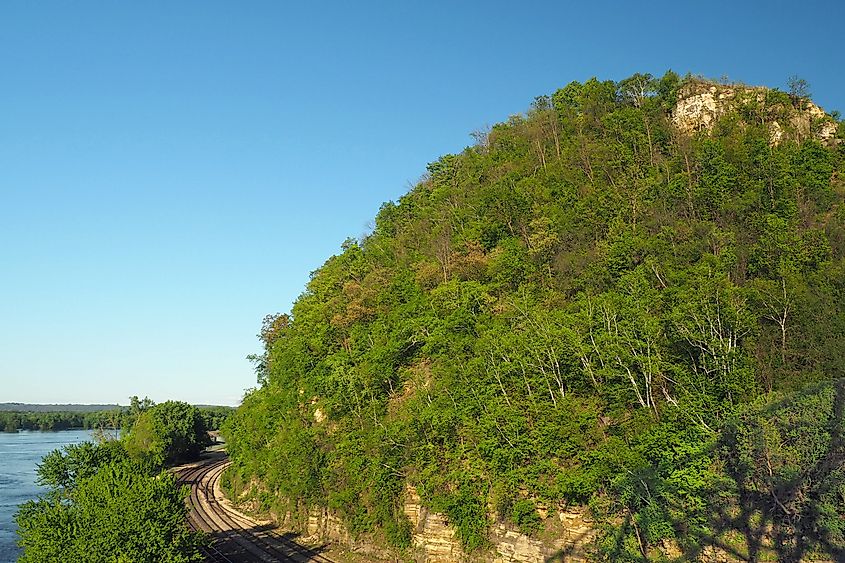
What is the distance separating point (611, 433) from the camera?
1212 inches

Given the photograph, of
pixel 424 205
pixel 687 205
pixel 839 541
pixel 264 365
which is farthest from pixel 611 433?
pixel 264 365

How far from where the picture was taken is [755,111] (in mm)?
52500

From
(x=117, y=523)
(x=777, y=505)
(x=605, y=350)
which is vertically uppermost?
(x=605, y=350)

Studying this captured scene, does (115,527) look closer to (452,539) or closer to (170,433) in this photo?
(452,539)

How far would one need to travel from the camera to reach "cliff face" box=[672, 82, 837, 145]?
50188 mm

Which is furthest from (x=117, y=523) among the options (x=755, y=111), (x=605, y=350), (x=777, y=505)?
(x=755, y=111)

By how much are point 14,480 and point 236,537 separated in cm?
5901

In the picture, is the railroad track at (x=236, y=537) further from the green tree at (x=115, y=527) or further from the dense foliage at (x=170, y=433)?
the dense foliage at (x=170, y=433)

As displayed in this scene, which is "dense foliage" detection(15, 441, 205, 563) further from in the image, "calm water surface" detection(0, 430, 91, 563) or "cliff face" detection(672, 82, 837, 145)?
"cliff face" detection(672, 82, 837, 145)

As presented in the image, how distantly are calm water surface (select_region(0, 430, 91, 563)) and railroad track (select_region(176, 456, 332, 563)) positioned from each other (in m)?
15.0

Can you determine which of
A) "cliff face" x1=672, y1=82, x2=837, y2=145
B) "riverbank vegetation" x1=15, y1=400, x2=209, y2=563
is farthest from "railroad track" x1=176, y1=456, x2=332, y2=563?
"cliff face" x1=672, y1=82, x2=837, y2=145

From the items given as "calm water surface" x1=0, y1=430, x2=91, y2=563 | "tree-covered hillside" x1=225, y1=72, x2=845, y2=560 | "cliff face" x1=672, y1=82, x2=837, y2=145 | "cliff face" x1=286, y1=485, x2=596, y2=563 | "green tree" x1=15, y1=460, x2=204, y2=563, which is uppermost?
"cliff face" x1=672, y1=82, x2=837, y2=145

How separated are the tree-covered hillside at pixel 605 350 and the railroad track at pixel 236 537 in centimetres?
318

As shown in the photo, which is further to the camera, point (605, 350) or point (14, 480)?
point (14, 480)
